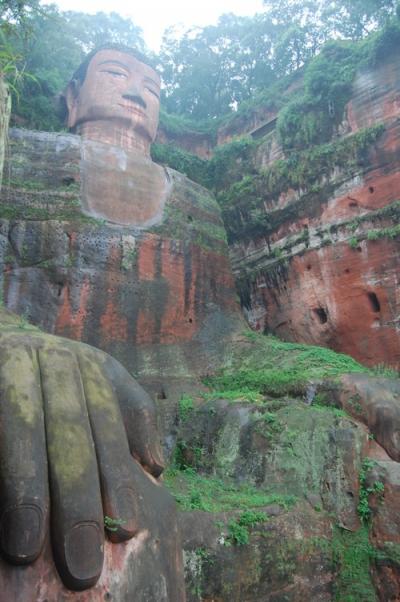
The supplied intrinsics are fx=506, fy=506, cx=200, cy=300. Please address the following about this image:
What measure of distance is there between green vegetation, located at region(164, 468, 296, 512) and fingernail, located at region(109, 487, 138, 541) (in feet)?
7.52

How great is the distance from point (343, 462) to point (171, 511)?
4010mm

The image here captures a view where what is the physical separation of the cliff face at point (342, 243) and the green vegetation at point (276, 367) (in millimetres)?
1668

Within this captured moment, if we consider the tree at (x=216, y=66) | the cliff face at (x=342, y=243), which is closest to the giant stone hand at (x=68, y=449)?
the cliff face at (x=342, y=243)

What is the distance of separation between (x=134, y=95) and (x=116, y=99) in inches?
23.5

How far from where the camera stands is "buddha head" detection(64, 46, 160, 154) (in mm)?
15656

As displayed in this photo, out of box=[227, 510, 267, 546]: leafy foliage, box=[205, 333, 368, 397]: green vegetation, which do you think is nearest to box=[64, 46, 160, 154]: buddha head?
box=[205, 333, 368, 397]: green vegetation

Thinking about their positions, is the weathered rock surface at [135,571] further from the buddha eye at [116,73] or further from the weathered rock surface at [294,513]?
the buddha eye at [116,73]

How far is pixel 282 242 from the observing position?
15258 mm

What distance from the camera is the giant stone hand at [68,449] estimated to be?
3959 millimetres

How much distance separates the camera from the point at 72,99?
55.0 feet

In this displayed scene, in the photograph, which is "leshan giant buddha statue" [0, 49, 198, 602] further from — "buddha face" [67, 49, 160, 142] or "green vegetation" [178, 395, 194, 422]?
"buddha face" [67, 49, 160, 142]

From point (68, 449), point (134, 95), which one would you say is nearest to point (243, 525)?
point (68, 449)

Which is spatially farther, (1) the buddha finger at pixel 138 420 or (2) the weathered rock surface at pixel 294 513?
(2) the weathered rock surface at pixel 294 513

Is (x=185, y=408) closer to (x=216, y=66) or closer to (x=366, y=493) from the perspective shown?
(x=366, y=493)
